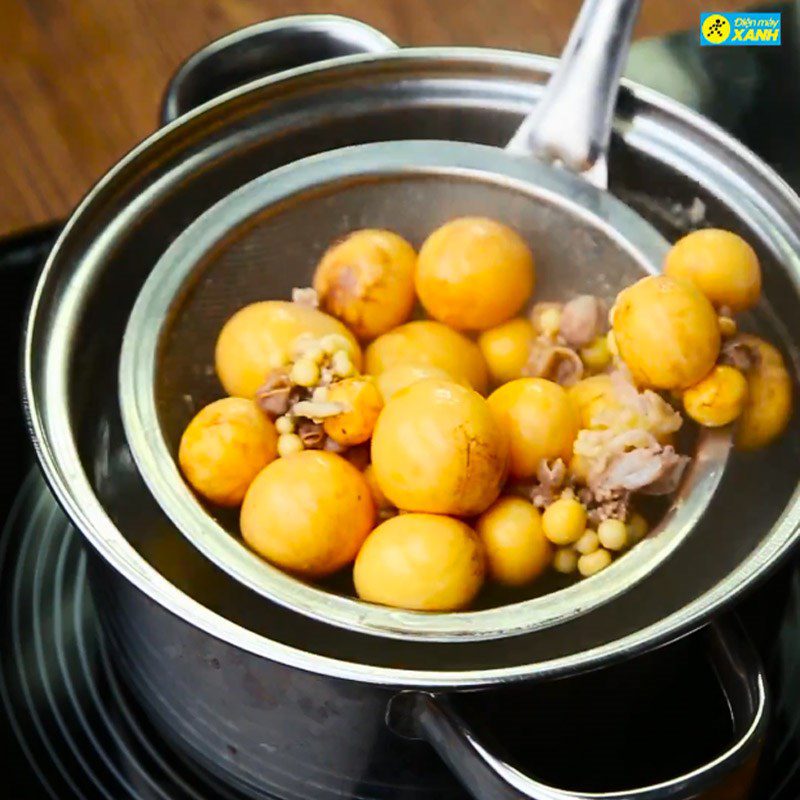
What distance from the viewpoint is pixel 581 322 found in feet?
1.95

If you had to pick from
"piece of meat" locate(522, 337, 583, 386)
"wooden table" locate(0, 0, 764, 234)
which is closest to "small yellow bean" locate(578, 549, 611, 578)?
"piece of meat" locate(522, 337, 583, 386)

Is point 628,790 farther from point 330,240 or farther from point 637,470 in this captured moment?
point 330,240

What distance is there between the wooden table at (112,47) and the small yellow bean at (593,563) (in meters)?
0.57

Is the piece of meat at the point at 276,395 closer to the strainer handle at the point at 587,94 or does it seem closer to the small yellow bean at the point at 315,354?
the small yellow bean at the point at 315,354

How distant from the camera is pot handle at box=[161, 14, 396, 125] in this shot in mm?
696

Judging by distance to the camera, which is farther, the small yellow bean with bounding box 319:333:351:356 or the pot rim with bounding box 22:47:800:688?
the small yellow bean with bounding box 319:333:351:356

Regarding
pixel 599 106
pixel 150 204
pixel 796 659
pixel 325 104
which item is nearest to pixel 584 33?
pixel 599 106

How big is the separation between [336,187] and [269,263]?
0.21ft

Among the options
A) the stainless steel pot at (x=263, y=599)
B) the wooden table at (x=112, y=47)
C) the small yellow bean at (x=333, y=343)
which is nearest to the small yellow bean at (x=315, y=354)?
the small yellow bean at (x=333, y=343)

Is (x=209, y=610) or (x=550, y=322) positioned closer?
(x=209, y=610)

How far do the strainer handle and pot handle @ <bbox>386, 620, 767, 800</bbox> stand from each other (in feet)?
1.00

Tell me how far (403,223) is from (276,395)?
0.16 metres

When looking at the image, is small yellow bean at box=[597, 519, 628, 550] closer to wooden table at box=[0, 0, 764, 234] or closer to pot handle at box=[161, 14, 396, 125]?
pot handle at box=[161, 14, 396, 125]

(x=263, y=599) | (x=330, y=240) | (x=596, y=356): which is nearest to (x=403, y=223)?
(x=330, y=240)
